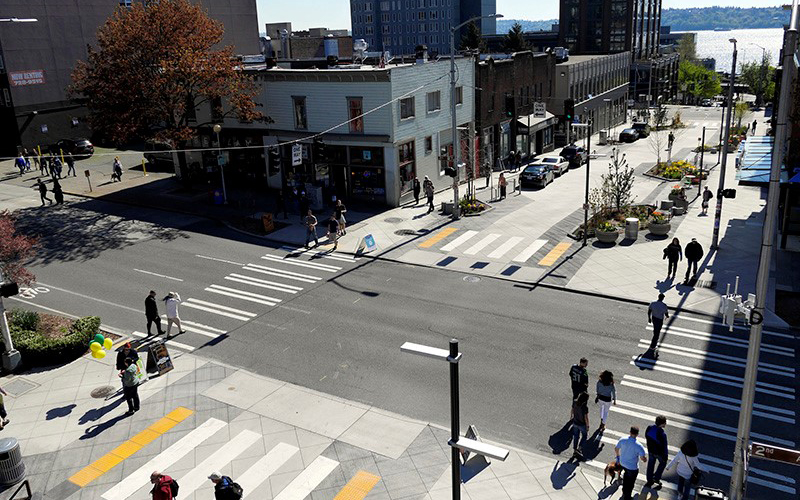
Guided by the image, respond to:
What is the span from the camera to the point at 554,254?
3020 cm

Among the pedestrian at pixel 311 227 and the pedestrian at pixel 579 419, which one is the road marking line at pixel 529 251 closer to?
the pedestrian at pixel 311 227

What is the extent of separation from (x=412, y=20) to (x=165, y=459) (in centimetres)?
16238

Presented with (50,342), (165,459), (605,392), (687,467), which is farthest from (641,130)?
(165,459)

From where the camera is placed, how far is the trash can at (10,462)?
14859 millimetres

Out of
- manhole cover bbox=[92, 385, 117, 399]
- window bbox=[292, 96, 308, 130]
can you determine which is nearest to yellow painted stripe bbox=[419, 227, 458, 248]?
window bbox=[292, 96, 308, 130]

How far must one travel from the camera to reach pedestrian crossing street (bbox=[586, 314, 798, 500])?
48.8ft

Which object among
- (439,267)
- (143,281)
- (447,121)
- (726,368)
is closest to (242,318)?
(143,281)

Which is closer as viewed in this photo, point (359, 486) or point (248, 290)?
point (359, 486)

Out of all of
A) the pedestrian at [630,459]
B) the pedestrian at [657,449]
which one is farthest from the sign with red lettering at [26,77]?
the pedestrian at [657,449]

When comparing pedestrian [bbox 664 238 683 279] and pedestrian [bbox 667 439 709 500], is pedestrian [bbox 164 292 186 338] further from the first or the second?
pedestrian [bbox 664 238 683 279]

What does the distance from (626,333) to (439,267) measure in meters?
9.43

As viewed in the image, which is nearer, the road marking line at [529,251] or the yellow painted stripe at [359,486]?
the yellow painted stripe at [359,486]

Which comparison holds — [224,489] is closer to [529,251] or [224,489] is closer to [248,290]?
[248,290]

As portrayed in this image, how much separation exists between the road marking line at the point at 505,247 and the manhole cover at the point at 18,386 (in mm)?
18965
